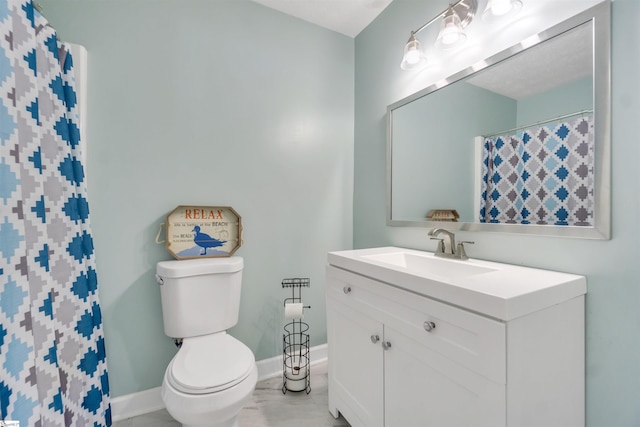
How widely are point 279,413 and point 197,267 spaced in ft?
3.06

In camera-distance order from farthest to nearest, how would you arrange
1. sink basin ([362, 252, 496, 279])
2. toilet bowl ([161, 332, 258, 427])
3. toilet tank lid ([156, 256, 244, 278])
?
toilet tank lid ([156, 256, 244, 278])
sink basin ([362, 252, 496, 279])
toilet bowl ([161, 332, 258, 427])

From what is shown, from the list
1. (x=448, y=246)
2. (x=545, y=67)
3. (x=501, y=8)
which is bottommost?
(x=448, y=246)

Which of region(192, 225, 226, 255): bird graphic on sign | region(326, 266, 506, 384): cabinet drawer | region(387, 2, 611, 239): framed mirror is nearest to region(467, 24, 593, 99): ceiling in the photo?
region(387, 2, 611, 239): framed mirror

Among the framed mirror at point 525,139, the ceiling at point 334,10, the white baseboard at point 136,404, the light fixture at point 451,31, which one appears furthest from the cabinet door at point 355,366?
the ceiling at point 334,10

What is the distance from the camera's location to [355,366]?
1.36 meters

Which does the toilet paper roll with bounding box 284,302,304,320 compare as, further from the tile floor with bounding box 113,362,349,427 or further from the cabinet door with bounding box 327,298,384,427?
the tile floor with bounding box 113,362,349,427

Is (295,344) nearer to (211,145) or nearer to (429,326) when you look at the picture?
(429,326)

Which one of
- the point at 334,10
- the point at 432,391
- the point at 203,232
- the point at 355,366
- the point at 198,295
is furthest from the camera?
the point at 334,10

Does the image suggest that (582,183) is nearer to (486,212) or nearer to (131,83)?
(486,212)

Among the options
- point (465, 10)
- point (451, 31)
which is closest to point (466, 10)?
point (465, 10)

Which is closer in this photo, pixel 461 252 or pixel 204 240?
pixel 461 252

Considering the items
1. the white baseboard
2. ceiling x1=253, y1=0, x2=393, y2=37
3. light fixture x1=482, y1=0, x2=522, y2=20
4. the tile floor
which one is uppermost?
ceiling x1=253, y1=0, x2=393, y2=37

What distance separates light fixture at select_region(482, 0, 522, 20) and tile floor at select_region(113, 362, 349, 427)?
2076 mm

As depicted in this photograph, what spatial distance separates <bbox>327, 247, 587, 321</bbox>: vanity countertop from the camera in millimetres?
801
